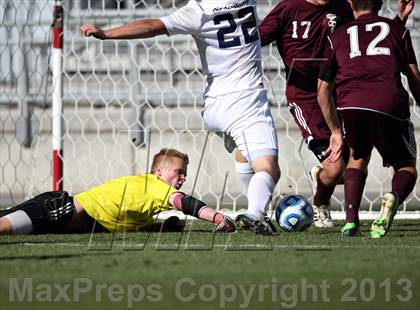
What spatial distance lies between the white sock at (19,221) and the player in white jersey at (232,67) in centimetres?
117

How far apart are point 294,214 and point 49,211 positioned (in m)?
1.43

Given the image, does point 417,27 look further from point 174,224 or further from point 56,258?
point 56,258

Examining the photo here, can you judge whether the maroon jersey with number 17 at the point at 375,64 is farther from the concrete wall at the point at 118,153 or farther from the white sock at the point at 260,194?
the concrete wall at the point at 118,153

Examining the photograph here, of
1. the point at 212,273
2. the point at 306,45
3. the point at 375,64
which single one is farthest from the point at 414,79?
the point at 212,273

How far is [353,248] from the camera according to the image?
207 inches

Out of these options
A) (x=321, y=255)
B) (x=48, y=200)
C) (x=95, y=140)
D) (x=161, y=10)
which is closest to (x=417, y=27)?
(x=161, y=10)

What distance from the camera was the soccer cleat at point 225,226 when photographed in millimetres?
6117

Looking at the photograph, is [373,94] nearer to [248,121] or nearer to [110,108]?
[248,121]

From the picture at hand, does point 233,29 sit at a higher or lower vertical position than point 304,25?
higher

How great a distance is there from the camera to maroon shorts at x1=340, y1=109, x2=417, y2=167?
19.6 feet

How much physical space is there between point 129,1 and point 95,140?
1520mm

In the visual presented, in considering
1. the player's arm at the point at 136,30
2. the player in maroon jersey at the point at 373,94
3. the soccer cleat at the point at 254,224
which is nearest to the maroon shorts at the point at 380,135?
the player in maroon jersey at the point at 373,94

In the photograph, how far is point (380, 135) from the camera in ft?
19.7

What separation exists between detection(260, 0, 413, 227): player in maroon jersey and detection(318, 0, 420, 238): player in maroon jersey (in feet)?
4.20
